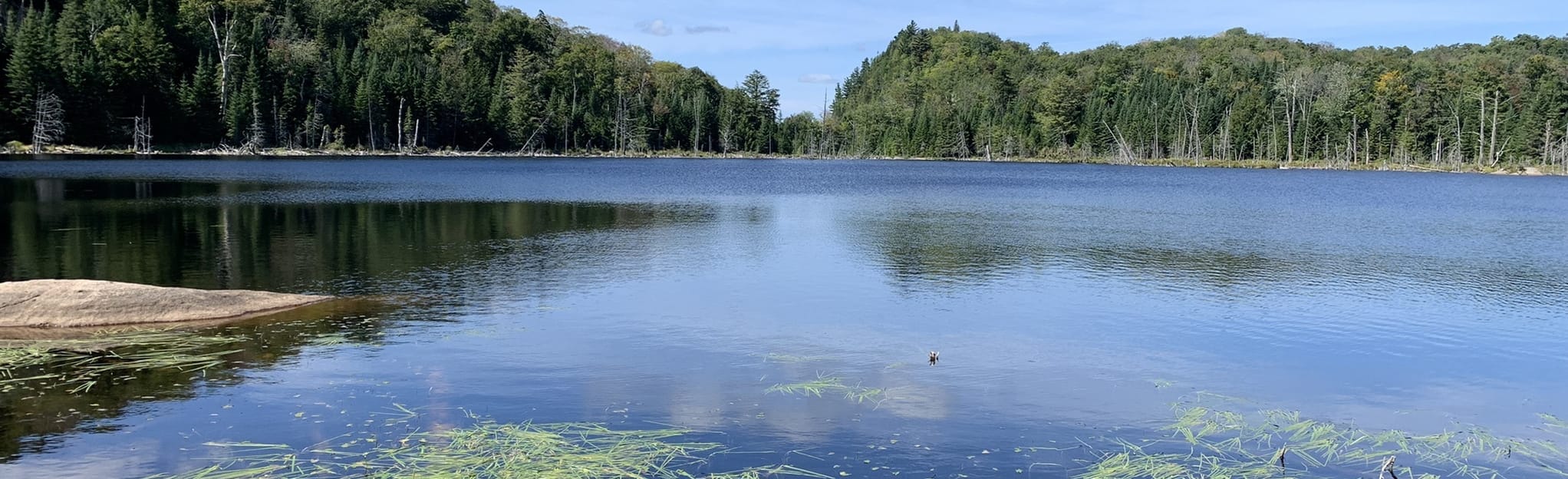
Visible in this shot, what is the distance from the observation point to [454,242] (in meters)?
29.7

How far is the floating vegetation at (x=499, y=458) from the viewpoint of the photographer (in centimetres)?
→ 943

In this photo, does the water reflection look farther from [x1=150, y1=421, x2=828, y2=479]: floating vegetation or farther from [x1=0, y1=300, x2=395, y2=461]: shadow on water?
[x1=150, y1=421, x2=828, y2=479]: floating vegetation

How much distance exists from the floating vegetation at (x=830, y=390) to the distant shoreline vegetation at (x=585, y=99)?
99.4 metres

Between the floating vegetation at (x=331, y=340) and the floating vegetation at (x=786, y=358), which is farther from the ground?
the floating vegetation at (x=331, y=340)

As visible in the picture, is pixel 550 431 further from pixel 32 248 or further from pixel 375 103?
pixel 375 103

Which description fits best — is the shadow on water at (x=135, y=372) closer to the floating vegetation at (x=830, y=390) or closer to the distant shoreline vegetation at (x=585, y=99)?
the floating vegetation at (x=830, y=390)

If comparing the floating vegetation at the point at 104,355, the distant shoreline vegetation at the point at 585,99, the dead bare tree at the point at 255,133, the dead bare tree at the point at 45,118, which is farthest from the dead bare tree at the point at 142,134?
the floating vegetation at the point at 104,355

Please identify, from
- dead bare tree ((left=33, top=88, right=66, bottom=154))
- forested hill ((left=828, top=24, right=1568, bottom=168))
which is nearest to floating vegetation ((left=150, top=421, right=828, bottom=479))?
dead bare tree ((left=33, top=88, right=66, bottom=154))

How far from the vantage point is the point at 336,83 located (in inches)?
5005

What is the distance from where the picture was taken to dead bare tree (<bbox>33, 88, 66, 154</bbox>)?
293ft

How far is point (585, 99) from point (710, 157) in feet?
74.8

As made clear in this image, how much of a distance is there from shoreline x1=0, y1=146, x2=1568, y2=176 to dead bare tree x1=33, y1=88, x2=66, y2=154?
1.13m

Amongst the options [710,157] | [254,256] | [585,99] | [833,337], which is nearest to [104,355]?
[833,337]

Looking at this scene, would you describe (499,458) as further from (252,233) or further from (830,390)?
(252,233)
